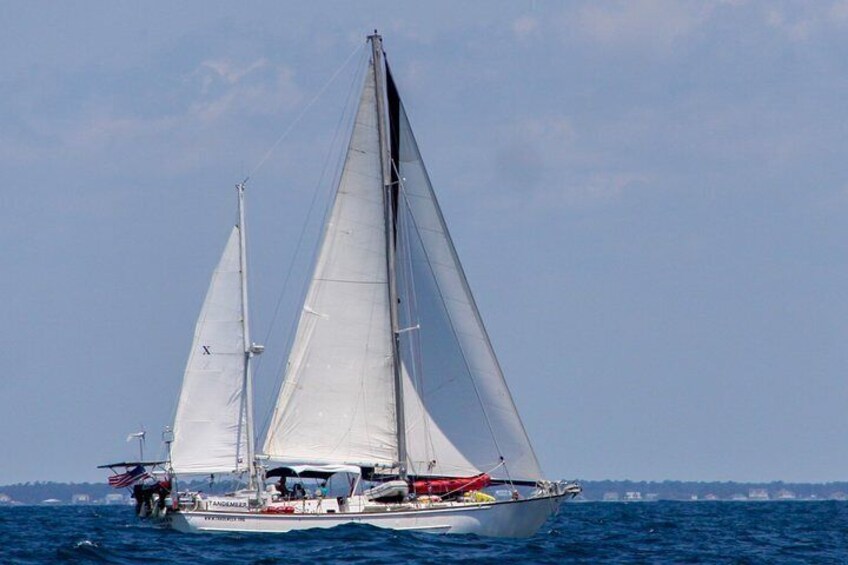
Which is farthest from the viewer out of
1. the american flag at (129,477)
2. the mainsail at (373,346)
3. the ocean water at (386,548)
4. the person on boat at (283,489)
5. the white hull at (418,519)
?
the american flag at (129,477)

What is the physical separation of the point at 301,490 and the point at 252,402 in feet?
11.4

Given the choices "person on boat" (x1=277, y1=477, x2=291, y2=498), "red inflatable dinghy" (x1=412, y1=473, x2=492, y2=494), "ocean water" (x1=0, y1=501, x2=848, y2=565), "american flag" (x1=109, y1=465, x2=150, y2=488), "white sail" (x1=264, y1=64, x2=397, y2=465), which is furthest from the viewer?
"american flag" (x1=109, y1=465, x2=150, y2=488)

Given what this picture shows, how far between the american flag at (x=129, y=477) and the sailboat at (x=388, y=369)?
6170 millimetres

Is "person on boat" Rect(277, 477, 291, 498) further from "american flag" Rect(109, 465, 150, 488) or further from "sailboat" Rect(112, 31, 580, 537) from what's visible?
"american flag" Rect(109, 465, 150, 488)

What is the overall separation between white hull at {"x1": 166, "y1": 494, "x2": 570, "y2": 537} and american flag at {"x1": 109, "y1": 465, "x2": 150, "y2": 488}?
6.85 m

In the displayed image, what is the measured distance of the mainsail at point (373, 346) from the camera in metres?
44.0

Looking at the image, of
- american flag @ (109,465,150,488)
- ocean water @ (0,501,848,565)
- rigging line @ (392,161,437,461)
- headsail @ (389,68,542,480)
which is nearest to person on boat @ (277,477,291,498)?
ocean water @ (0,501,848,565)

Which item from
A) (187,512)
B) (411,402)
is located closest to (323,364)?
(411,402)

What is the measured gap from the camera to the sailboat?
144 feet

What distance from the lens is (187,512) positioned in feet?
143

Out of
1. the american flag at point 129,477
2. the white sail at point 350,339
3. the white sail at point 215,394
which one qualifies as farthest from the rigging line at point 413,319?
the american flag at point 129,477

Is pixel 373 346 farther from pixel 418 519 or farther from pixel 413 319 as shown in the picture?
pixel 418 519

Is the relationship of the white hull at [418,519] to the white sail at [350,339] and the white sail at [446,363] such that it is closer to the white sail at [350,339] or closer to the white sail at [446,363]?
the white sail at [446,363]

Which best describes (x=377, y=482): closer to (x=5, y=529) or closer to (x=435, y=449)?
(x=435, y=449)
